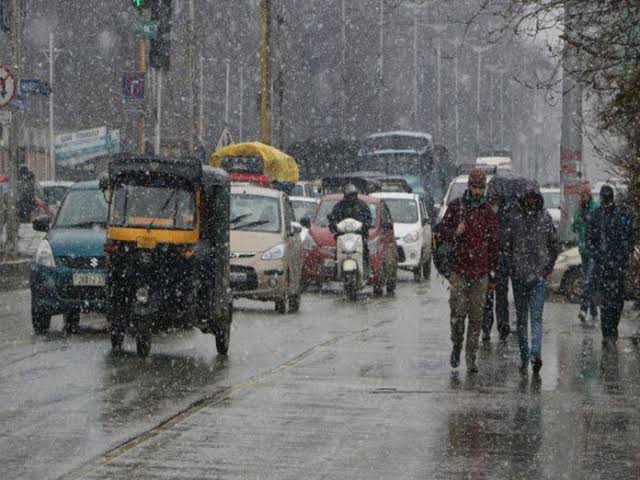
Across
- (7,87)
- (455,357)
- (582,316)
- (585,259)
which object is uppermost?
(7,87)

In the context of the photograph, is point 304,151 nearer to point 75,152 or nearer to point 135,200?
point 75,152

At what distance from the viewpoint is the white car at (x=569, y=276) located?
27706 millimetres

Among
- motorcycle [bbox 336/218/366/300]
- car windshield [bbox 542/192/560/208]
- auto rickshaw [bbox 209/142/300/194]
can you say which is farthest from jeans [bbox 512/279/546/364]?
auto rickshaw [bbox 209/142/300/194]

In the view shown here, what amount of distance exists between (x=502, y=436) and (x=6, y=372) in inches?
199

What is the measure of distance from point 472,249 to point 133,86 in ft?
63.2

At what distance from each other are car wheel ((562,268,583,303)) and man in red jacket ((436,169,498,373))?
12339 mm

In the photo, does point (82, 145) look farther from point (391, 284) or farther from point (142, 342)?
point (142, 342)

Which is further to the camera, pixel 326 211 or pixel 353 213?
pixel 326 211

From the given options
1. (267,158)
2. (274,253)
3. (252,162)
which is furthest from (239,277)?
(267,158)

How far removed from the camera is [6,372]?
581 inches

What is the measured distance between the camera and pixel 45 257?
63.3 ft

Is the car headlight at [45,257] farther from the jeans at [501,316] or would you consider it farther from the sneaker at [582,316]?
the sneaker at [582,316]

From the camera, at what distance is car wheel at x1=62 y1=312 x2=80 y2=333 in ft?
63.8

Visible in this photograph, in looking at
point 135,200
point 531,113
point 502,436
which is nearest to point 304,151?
point 135,200
